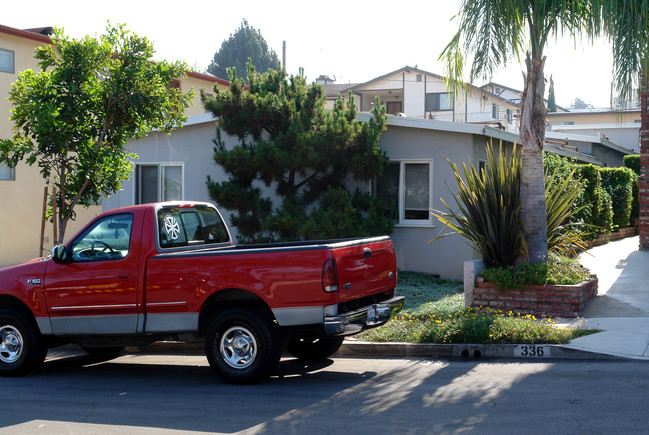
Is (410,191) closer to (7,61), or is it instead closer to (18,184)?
(18,184)

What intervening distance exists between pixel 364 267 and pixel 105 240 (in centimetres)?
306

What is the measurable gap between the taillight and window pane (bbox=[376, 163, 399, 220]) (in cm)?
848

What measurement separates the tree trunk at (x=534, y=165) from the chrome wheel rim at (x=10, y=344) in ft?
24.3

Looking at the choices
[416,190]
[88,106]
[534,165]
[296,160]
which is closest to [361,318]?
[534,165]

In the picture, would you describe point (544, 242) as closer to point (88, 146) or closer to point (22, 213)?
point (88, 146)

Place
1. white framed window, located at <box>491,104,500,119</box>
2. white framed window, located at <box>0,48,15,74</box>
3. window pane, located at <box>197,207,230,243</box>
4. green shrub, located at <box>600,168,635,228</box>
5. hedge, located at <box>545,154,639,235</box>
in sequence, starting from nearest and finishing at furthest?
window pane, located at <box>197,207,230,243</box> → hedge, located at <box>545,154,639,235</box> → green shrub, located at <box>600,168,635,228</box> → white framed window, located at <box>0,48,15,74</box> → white framed window, located at <box>491,104,500,119</box>

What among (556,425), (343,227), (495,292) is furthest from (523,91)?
(556,425)

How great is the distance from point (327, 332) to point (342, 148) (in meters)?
7.50

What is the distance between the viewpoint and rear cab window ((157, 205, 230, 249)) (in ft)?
27.5

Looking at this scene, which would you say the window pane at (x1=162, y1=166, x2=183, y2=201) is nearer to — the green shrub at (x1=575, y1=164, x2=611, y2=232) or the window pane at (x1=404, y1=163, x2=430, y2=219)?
the window pane at (x1=404, y1=163, x2=430, y2=219)

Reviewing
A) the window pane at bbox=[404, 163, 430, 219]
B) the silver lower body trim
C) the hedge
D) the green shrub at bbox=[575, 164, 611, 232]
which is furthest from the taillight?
the green shrub at bbox=[575, 164, 611, 232]

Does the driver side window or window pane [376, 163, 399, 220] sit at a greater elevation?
window pane [376, 163, 399, 220]

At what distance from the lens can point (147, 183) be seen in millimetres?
17906

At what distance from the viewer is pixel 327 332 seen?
7219 millimetres
